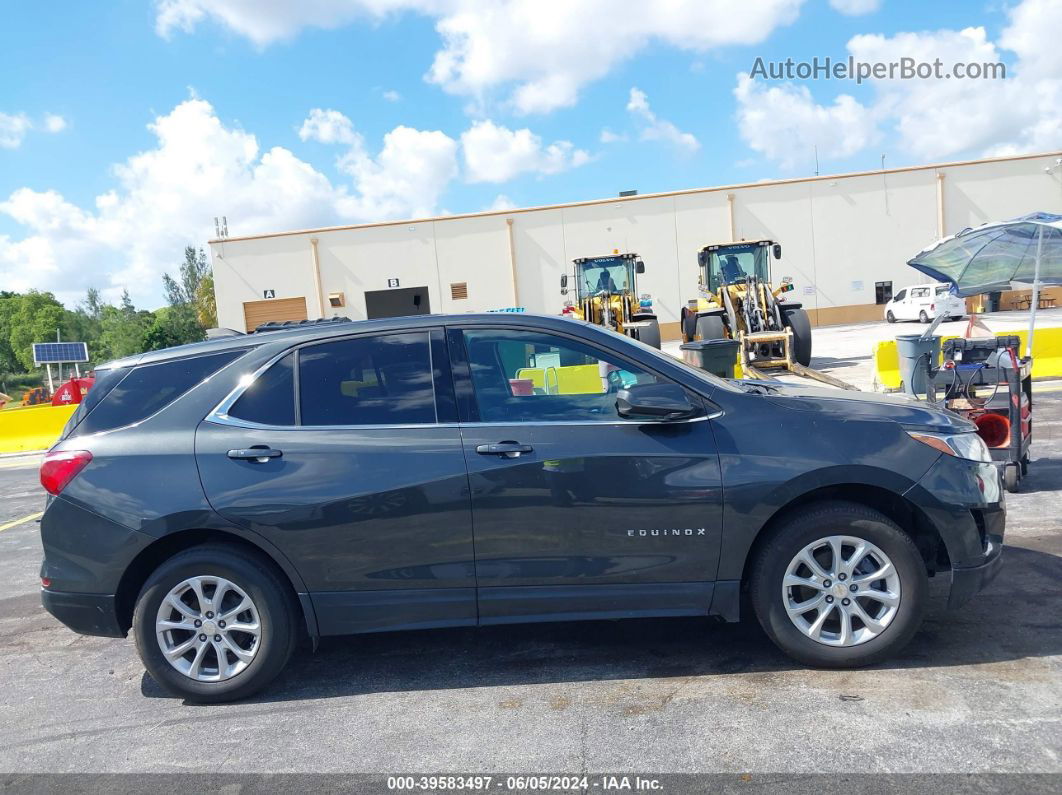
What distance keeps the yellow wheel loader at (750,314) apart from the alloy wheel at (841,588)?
10667 mm

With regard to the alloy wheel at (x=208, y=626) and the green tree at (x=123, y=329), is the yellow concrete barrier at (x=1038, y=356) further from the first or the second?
the green tree at (x=123, y=329)

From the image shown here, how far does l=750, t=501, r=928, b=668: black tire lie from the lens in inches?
147

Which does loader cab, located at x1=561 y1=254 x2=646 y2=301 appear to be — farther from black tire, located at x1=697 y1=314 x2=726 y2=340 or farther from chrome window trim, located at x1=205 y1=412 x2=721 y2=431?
chrome window trim, located at x1=205 y1=412 x2=721 y2=431

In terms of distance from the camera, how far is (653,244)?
114ft

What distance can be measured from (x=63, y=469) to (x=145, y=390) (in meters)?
0.52

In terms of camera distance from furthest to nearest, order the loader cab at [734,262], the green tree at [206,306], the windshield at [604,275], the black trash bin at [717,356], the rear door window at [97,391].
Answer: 1. the green tree at [206,306]
2. the windshield at [604,275]
3. the loader cab at [734,262]
4. the black trash bin at [717,356]
5. the rear door window at [97,391]

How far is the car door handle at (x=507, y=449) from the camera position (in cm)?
378

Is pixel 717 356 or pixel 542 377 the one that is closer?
pixel 542 377

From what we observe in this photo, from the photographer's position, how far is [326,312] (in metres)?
35.8

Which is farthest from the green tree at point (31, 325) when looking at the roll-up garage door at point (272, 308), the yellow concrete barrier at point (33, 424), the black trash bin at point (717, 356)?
the black trash bin at point (717, 356)

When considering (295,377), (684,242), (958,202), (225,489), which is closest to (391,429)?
(295,377)

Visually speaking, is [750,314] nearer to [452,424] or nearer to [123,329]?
[452,424]

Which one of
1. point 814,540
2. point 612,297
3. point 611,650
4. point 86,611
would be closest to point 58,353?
point 612,297

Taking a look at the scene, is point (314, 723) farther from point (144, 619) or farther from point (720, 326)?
point (720, 326)
